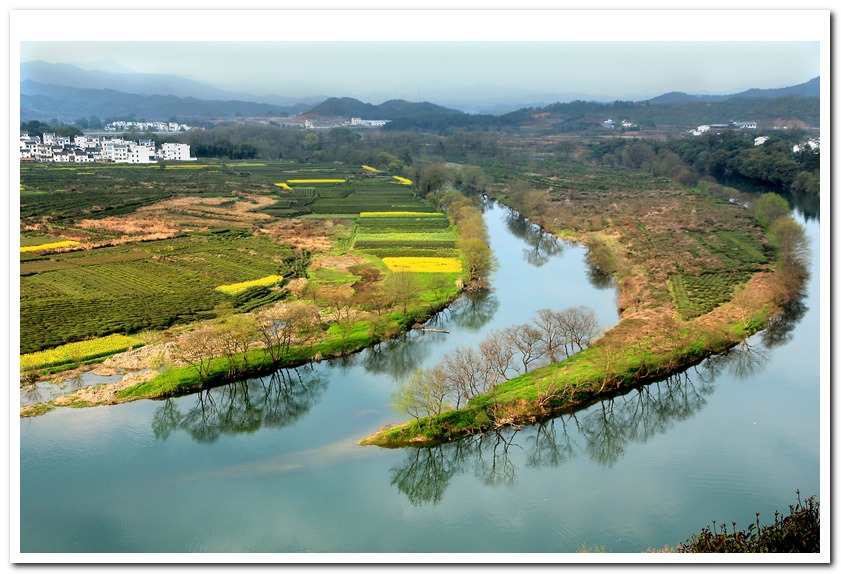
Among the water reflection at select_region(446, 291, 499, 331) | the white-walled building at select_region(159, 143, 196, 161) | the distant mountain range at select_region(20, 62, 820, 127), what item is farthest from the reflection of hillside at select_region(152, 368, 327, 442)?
the distant mountain range at select_region(20, 62, 820, 127)

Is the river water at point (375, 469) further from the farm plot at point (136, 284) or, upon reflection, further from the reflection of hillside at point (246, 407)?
the farm plot at point (136, 284)

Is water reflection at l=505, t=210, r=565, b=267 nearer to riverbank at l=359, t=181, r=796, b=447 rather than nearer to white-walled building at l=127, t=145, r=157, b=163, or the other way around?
riverbank at l=359, t=181, r=796, b=447

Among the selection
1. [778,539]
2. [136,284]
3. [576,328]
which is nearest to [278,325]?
[136,284]

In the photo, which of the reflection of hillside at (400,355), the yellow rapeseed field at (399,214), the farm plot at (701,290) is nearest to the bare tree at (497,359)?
the reflection of hillside at (400,355)
